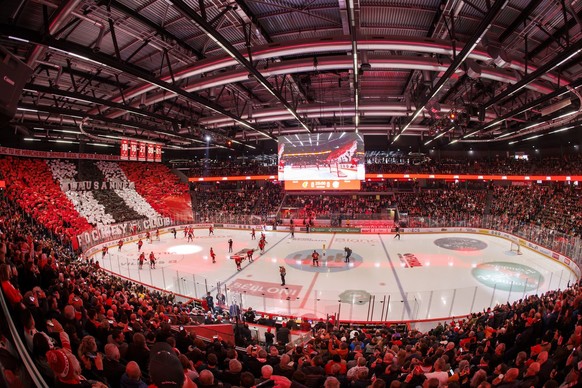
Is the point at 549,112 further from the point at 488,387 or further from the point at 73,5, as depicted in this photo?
the point at 73,5

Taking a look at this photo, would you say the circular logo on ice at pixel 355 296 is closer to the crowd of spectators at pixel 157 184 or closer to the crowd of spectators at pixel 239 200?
the crowd of spectators at pixel 239 200

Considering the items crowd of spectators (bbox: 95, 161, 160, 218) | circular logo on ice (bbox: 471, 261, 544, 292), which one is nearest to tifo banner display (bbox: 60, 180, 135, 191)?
crowd of spectators (bbox: 95, 161, 160, 218)

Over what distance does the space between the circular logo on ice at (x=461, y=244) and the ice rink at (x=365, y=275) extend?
2.9 inches

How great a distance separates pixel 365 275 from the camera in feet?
58.1

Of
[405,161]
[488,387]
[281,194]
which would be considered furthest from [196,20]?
[405,161]

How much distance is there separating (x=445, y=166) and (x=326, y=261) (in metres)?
25.6

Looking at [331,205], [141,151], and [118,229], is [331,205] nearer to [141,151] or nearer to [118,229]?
[141,151]

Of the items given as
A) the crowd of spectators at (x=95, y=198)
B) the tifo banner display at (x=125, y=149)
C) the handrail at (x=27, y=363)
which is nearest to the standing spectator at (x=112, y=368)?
the handrail at (x=27, y=363)

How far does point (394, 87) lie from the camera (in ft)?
54.2

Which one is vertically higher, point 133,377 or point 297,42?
point 297,42

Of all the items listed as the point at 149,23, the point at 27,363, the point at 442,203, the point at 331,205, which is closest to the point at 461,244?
the point at 442,203

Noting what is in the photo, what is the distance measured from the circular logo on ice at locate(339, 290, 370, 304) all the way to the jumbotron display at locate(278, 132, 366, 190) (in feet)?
27.6

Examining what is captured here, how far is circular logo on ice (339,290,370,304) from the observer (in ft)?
45.5

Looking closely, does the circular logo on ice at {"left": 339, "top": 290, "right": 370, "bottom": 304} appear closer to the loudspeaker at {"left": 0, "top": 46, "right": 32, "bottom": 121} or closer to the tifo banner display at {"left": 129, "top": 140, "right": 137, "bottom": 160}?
the loudspeaker at {"left": 0, "top": 46, "right": 32, "bottom": 121}
